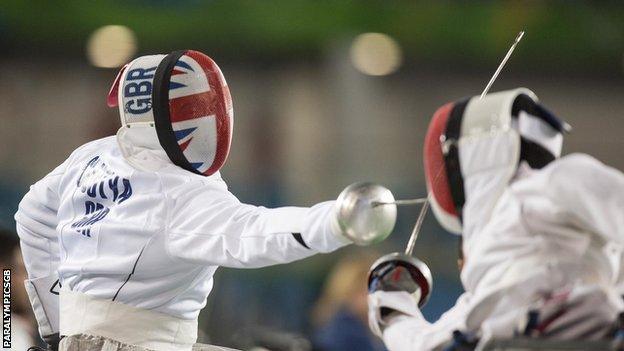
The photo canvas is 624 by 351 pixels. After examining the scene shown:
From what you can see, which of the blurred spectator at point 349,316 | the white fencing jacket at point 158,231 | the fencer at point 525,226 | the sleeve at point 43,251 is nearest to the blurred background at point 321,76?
the blurred spectator at point 349,316

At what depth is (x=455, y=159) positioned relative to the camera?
2.35 metres

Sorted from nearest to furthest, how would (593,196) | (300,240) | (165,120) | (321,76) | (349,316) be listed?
1. (593,196)
2. (300,240)
3. (165,120)
4. (349,316)
5. (321,76)

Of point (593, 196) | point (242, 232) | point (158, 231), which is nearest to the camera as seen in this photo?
point (593, 196)

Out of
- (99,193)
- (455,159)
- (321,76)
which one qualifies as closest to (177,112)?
(99,193)

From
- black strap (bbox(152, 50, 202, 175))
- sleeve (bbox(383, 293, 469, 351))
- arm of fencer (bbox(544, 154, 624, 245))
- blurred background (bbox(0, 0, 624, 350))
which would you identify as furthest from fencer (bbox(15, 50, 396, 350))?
blurred background (bbox(0, 0, 624, 350))

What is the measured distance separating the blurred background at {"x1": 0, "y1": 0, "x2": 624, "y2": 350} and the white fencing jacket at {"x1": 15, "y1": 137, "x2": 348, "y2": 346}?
351cm

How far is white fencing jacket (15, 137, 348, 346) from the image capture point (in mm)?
2740

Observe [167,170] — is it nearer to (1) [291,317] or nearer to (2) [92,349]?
(2) [92,349]

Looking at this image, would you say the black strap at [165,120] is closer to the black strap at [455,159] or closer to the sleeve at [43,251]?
the sleeve at [43,251]

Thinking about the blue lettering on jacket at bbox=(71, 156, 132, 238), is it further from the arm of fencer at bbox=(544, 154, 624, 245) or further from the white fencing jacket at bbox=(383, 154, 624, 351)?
the arm of fencer at bbox=(544, 154, 624, 245)

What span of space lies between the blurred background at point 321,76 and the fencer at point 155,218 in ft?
11.6

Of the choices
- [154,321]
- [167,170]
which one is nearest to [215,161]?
→ [167,170]

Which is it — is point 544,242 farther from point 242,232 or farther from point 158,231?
point 158,231

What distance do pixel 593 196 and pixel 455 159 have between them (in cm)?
34
